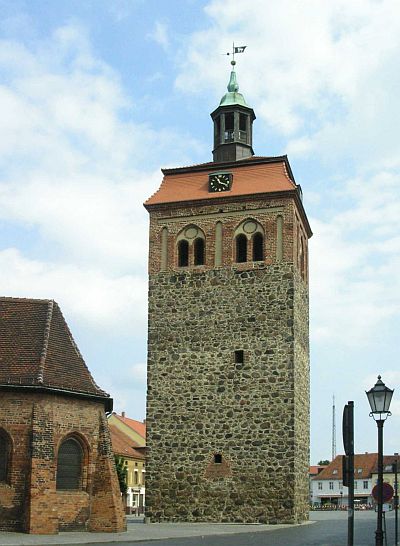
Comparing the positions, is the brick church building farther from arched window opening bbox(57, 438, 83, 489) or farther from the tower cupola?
the tower cupola

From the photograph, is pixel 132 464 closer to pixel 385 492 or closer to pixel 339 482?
pixel 339 482

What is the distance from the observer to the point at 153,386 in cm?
3353

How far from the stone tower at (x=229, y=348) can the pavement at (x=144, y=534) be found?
1.36 m

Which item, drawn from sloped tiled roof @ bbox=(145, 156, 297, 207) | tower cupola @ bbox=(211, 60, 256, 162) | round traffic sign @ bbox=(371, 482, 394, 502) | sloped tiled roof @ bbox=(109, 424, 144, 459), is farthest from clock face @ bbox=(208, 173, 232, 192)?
sloped tiled roof @ bbox=(109, 424, 144, 459)

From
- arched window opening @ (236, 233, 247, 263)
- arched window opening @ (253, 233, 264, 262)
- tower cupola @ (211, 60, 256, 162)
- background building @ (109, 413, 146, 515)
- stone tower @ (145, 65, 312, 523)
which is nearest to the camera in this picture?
stone tower @ (145, 65, 312, 523)

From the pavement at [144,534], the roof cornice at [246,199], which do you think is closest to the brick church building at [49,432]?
the pavement at [144,534]

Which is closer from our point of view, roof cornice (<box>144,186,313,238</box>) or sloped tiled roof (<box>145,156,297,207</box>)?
roof cornice (<box>144,186,313,238</box>)

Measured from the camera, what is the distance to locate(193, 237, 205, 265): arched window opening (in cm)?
3447

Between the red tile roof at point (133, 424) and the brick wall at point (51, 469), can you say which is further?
the red tile roof at point (133, 424)

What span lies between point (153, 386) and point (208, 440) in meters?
3.27

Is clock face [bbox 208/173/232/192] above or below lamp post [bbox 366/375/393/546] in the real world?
above

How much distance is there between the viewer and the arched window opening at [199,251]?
34.5 meters

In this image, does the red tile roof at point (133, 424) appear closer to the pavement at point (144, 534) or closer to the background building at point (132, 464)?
the background building at point (132, 464)

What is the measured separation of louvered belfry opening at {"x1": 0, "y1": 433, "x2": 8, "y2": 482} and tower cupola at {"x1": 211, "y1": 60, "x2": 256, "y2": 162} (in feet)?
54.5
